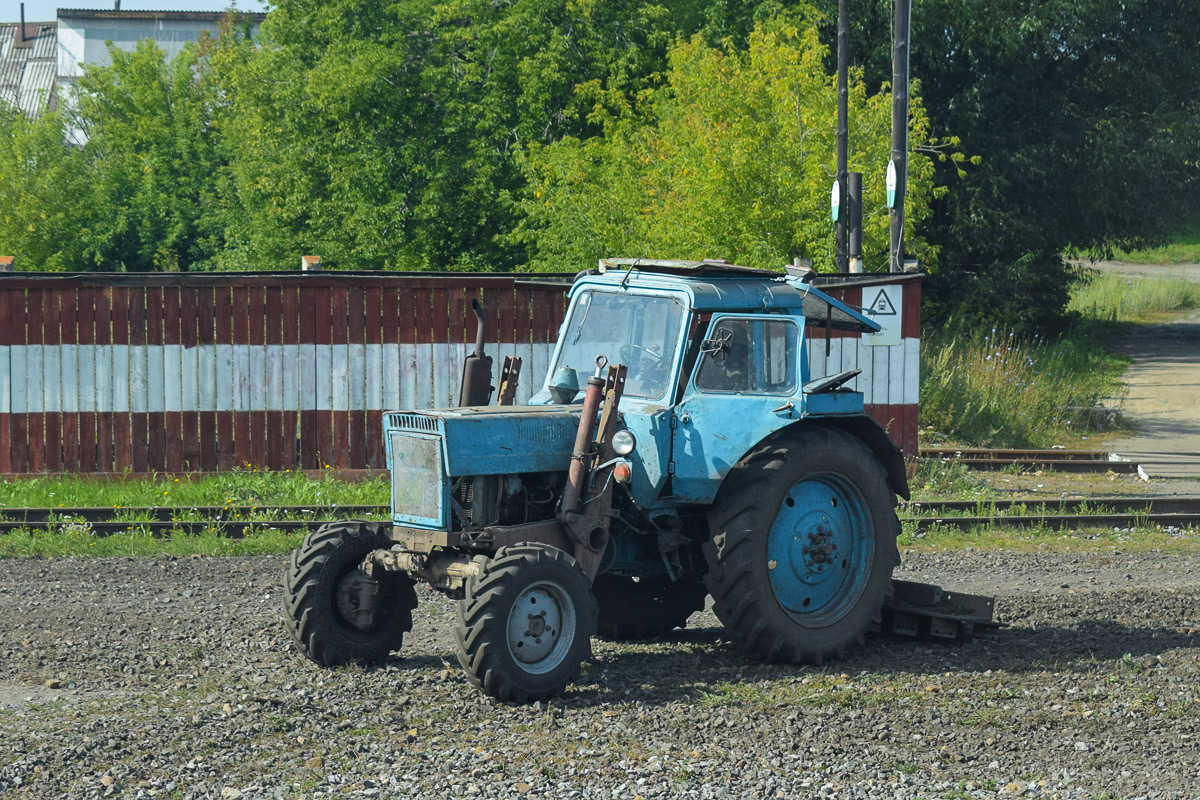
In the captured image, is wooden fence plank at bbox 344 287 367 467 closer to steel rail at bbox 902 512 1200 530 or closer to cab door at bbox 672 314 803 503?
steel rail at bbox 902 512 1200 530

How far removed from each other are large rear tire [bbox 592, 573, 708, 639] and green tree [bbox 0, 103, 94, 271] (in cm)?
3775

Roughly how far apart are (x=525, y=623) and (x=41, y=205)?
41.2 meters

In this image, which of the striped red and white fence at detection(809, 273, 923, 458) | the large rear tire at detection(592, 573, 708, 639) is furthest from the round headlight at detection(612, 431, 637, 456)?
the striped red and white fence at detection(809, 273, 923, 458)

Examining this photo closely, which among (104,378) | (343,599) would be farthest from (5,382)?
(343,599)

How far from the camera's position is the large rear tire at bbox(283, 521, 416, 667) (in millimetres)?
7629

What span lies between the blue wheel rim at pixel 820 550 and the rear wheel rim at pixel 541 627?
55.8 inches

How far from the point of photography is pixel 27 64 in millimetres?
77750

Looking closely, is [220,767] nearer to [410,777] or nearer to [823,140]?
[410,777]

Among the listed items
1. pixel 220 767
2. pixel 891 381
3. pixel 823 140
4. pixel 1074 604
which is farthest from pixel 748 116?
pixel 220 767

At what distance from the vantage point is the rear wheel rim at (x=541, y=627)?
6.93 meters

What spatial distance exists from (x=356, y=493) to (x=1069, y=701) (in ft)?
29.2

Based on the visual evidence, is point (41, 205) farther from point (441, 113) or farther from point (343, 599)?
point (343, 599)

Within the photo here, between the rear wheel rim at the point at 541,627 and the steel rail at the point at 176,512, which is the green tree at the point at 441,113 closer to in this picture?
the steel rail at the point at 176,512

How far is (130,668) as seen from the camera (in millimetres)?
7945
